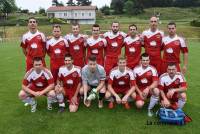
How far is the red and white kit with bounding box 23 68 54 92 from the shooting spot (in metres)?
7.27

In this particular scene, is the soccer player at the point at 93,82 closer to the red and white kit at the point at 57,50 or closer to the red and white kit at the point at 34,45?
the red and white kit at the point at 57,50

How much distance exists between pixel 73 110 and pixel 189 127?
2.38 meters

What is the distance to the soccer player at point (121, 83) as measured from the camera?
7.19 meters

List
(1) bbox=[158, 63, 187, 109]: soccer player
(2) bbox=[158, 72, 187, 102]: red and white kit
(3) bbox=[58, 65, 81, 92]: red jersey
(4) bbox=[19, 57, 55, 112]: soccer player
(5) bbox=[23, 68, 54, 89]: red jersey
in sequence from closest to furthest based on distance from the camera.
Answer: (1) bbox=[158, 63, 187, 109]: soccer player → (2) bbox=[158, 72, 187, 102]: red and white kit → (4) bbox=[19, 57, 55, 112]: soccer player → (5) bbox=[23, 68, 54, 89]: red jersey → (3) bbox=[58, 65, 81, 92]: red jersey

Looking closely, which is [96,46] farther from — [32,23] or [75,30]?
[32,23]

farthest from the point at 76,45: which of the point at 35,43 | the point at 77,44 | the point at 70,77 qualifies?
the point at 70,77

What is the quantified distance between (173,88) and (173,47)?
1093 millimetres

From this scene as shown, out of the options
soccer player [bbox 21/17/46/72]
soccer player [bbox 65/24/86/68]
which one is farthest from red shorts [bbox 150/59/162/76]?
soccer player [bbox 21/17/46/72]

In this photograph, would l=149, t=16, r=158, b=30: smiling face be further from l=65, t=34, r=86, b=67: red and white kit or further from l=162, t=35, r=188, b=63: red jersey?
l=65, t=34, r=86, b=67: red and white kit

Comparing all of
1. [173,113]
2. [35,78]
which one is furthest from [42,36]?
[173,113]

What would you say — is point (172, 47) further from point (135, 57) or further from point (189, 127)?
point (189, 127)

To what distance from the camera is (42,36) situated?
803cm

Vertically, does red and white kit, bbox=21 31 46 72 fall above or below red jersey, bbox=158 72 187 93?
above

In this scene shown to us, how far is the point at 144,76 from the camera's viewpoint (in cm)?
729
